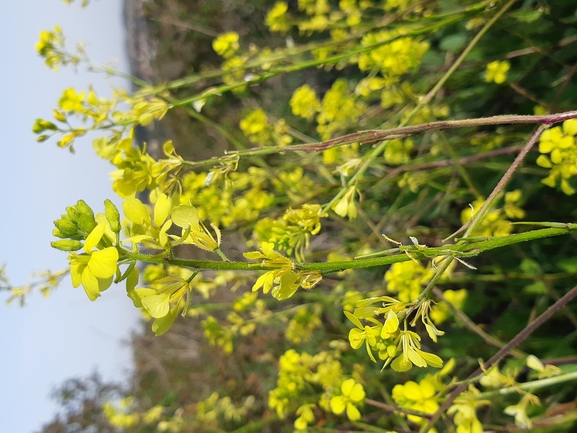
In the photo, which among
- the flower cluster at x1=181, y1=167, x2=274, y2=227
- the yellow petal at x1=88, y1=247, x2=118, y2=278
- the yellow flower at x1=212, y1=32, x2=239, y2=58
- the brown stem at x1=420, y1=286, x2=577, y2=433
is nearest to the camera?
the yellow petal at x1=88, y1=247, x2=118, y2=278

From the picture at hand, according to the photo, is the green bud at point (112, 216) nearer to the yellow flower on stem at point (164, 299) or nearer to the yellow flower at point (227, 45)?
the yellow flower on stem at point (164, 299)

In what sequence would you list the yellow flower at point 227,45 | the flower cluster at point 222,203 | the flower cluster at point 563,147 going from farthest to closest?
the yellow flower at point 227,45 < the flower cluster at point 222,203 < the flower cluster at point 563,147

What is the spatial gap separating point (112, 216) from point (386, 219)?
1249mm

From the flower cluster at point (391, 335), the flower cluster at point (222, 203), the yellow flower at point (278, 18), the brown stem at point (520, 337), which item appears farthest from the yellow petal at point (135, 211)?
the yellow flower at point (278, 18)

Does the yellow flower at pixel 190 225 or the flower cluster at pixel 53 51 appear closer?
the yellow flower at pixel 190 225

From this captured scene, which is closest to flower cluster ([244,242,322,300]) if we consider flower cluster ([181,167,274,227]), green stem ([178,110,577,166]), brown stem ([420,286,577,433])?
green stem ([178,110,577,166])

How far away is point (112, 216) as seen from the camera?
467mm

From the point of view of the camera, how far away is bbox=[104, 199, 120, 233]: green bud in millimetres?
467

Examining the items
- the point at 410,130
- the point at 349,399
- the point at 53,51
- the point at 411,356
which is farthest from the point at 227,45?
the point at 411,356

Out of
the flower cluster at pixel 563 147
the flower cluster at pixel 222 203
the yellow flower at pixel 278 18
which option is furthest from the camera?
the yellow flower at pixel 278 18

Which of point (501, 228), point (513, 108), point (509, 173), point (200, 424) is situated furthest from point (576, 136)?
point (200, 424)

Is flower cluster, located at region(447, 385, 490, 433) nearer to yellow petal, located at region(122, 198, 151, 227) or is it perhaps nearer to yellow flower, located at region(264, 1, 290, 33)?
yellow petal, located at region(122, 198, 151, 227)

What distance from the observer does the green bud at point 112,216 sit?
0.47 meters

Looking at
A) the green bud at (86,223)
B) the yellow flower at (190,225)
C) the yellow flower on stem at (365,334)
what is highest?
the green bud at (86,223)
